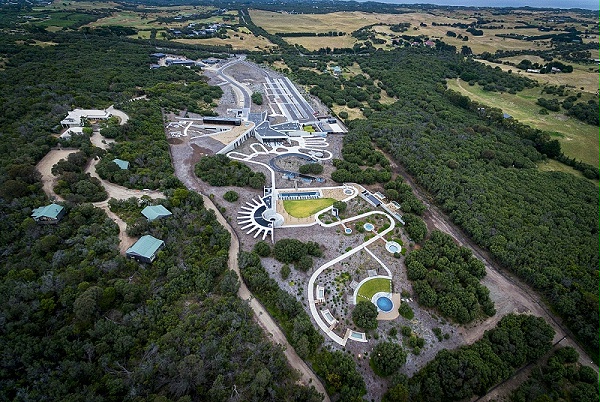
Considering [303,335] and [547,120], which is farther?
[547,120]

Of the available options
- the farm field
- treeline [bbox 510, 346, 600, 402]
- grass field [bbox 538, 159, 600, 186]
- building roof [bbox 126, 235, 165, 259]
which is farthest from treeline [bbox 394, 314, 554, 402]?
the farm field

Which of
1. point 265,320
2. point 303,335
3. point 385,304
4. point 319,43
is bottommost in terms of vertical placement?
point 265,320

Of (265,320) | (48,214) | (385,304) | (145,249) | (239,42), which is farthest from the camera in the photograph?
(239,42)

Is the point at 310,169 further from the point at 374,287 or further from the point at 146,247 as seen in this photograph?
the point at 146,247

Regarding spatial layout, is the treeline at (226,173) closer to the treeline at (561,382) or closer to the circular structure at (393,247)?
the circular structure at (393,247)

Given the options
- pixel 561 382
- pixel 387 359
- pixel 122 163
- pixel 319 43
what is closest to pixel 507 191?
pixel 561 382

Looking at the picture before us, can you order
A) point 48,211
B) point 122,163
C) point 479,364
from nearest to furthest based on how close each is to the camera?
point 479,364 → point 48,211 → point 122,163

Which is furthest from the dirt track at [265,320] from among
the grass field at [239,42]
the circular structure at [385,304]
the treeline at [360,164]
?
the grass field at [239,42]
